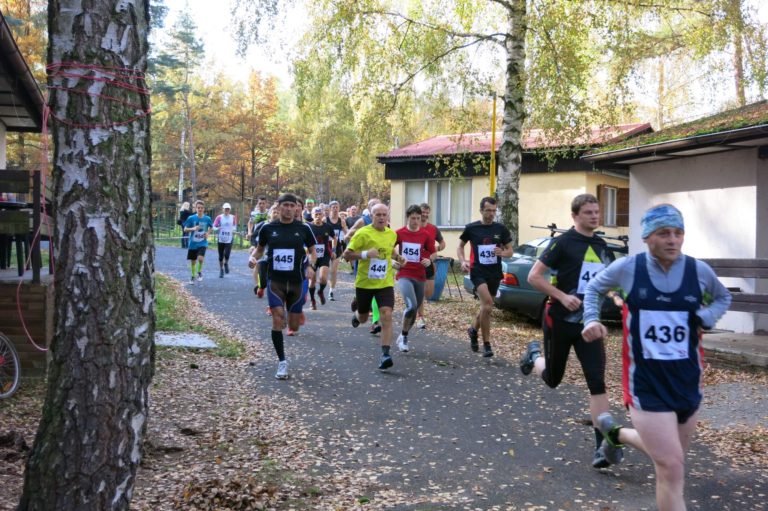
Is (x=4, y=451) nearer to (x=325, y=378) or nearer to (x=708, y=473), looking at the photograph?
(x=325, y=378)

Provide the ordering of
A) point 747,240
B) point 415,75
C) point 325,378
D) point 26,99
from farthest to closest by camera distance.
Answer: point 415,75 < point 26,99 < point 747,240 < point 325,378

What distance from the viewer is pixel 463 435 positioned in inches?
229

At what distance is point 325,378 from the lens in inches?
315

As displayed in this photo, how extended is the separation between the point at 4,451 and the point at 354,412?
2.89m

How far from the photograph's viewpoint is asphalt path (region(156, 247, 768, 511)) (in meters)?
4.46

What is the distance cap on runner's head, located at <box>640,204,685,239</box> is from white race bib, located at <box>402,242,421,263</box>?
5862mm

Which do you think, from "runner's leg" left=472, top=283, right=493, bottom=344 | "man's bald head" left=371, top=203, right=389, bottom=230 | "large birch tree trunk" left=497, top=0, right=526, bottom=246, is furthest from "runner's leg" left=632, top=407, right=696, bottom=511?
"large birch tree trunk" left=497, top=0, right=526, bottom=246

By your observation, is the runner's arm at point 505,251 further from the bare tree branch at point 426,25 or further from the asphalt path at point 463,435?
the bare tree branch at point 426,25

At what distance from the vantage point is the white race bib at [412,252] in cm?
961

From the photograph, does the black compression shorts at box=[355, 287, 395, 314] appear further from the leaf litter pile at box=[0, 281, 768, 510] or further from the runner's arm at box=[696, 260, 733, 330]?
the runner's arm at box=[696, 260, 733, 330]

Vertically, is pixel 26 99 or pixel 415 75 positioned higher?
pixel 415 75

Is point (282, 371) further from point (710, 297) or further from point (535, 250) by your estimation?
point (535, 250)

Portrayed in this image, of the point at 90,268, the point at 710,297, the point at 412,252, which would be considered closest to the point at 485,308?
the point at 412,252

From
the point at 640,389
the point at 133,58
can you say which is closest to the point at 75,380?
the point at 133,58
